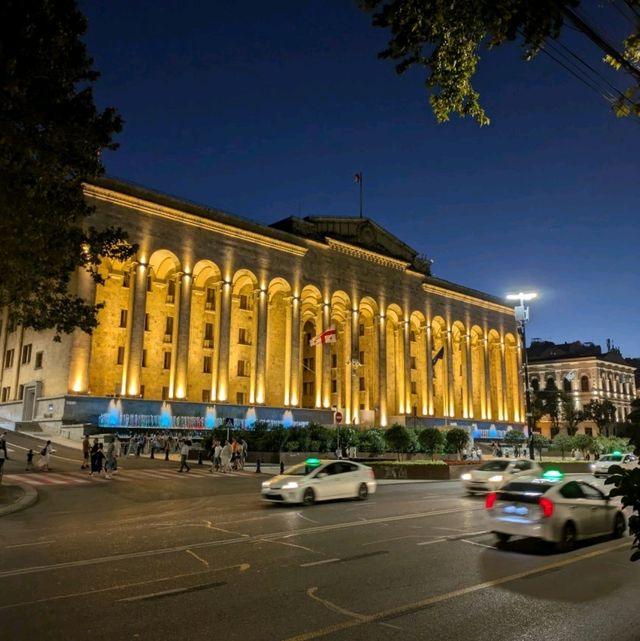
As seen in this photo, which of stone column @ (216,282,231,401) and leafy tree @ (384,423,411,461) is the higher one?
stone column @ (216,282,231,401)

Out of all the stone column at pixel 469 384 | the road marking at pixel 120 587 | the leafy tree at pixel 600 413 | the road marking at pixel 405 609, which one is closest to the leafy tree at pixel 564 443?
the stone column at pixel 469 384

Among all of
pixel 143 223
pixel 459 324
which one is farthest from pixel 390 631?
pixel 459 324

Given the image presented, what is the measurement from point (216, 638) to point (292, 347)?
52.9m

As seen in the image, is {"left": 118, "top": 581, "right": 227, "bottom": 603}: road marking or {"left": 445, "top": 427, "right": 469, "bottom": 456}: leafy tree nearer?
{"left": 118, "top": 581, "right": 227, "bottom": 603}: road marking

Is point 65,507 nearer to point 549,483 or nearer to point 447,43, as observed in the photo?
→ point 549,483

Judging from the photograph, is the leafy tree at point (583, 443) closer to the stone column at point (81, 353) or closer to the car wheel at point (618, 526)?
the stone column at point (81, 353)

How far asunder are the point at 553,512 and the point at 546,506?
0.56 ft

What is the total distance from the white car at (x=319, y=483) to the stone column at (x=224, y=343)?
32.0 m

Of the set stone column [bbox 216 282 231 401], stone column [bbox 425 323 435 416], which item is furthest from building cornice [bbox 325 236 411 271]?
stone column [bbox 216 282 231 401]

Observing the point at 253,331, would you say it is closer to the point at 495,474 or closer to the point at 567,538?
the point at 495,474

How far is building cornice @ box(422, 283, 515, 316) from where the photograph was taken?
2955 inches

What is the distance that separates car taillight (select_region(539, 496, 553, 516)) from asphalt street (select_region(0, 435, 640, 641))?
0.73 metres

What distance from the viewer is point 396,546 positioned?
11.3 m

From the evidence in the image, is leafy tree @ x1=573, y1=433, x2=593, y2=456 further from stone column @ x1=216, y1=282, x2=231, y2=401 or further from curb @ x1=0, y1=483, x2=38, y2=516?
curb @ x1=0, y1=483, x2=38, y2=516
